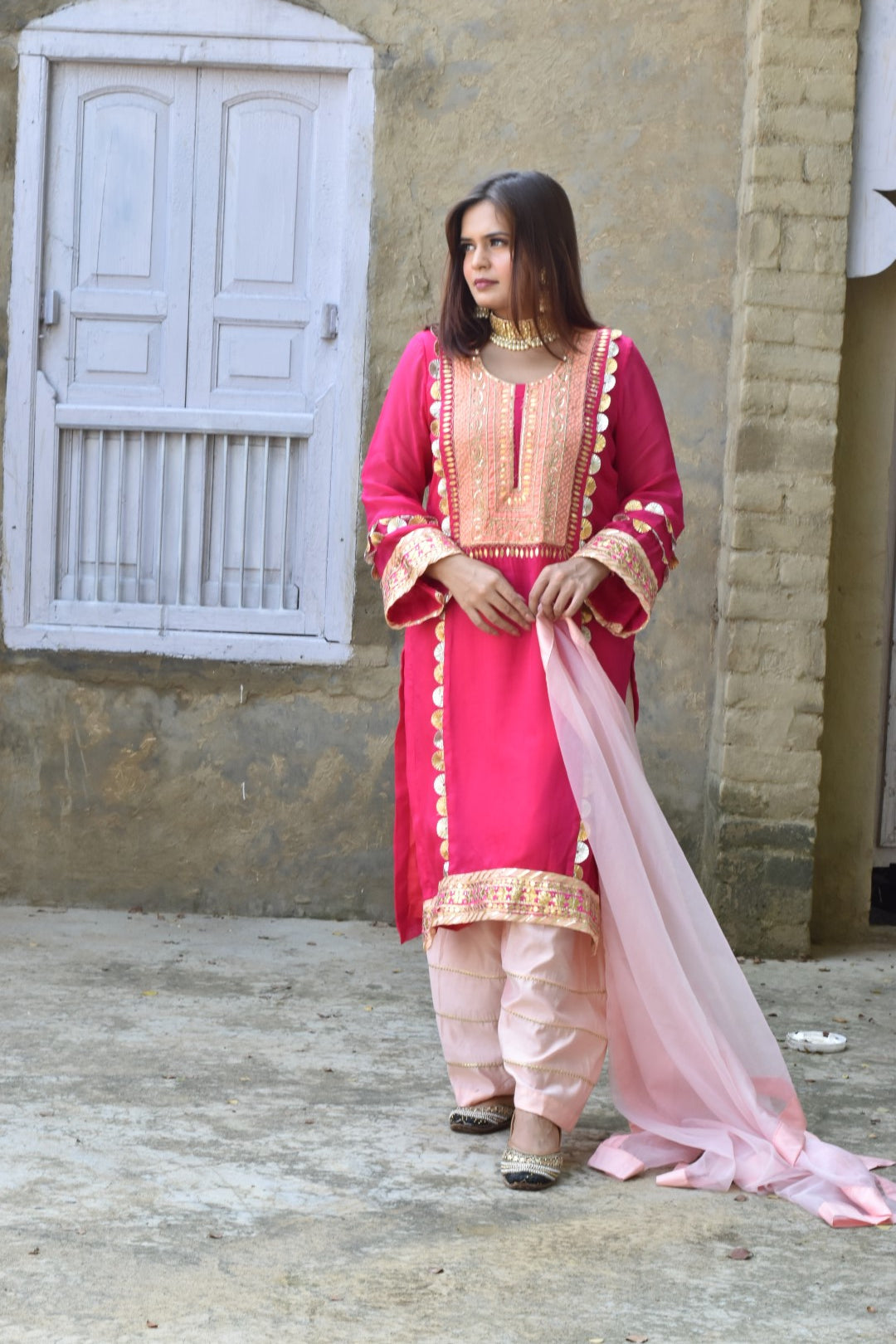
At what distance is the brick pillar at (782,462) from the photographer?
488 cm

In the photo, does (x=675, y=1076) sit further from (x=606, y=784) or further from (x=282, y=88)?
(x=282, y=88)

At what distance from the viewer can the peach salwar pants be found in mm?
3078

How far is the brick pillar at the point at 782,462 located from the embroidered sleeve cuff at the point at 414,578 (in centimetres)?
193

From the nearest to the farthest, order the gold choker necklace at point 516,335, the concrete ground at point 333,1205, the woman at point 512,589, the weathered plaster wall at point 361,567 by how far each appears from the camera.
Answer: the concrete ground at point 333,1205
the woman at point 512,589
the gold choker necklace at point 516,335
the weathered plaster wall at point 361,567

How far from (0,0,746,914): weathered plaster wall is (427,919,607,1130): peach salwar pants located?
200 centimetres

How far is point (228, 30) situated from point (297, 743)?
2.25 m

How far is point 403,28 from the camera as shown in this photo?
16.7ft

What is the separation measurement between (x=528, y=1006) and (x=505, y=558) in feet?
2.85

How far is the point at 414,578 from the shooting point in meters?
3.17

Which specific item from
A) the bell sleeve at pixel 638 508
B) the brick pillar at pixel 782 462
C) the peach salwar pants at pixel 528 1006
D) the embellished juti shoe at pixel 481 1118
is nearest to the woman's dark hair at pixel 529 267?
the bell sleeve at pixel 638 508

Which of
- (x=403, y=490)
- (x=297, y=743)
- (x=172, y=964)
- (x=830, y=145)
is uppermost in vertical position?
(x=830, y=145)

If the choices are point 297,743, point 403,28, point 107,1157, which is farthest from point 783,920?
point 403,28

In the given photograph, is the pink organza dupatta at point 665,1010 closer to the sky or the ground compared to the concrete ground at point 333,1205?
closer to the sky

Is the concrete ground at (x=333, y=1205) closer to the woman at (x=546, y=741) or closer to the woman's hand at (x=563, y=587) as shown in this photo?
the woman at (x=546, y=741)
